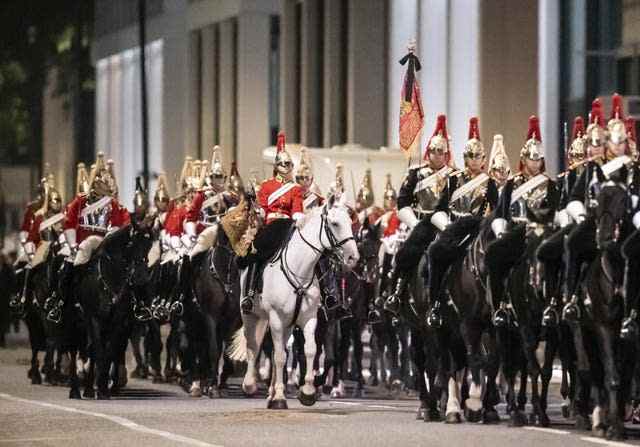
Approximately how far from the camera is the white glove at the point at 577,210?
1917 cm

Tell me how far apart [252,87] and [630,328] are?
4305cm

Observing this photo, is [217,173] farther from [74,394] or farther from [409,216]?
[409,216]

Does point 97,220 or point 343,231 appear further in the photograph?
point 97,220

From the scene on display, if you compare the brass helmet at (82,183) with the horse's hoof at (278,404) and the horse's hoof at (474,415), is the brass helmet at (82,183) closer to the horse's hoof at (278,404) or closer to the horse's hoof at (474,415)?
the horse's hoof at (278,404)

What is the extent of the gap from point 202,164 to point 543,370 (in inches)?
373

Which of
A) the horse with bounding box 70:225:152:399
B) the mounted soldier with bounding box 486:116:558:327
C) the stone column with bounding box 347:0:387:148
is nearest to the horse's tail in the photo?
the horse with bounding box 70:225:152:399

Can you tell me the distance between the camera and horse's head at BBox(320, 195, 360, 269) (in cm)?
2231

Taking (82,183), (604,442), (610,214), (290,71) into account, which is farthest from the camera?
(290,71)

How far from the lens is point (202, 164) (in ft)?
96.1

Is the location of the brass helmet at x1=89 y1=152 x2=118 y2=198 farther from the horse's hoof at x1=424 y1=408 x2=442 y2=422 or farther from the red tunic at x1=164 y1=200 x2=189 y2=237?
the horse's hoof at x1=424 y1=408 x2=442 y2=422

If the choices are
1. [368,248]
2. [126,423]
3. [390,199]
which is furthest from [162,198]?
[126,423]

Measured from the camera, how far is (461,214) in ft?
69.5

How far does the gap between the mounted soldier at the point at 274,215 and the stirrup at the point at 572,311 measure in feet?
15.5

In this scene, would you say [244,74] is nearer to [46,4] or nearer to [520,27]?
[520,27]
